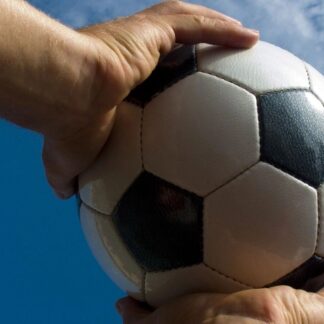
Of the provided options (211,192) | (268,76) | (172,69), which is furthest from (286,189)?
(172,69)

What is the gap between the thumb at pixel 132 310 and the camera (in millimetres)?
1427

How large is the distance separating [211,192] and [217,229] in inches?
2.9

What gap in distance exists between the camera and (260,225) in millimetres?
1244

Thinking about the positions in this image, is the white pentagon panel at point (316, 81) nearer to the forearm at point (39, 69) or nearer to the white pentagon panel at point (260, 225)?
the white pentagon panel at point (260, 225)

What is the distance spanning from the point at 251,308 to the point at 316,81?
0.53 m

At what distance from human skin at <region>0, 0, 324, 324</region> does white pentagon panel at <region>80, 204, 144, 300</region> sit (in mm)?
69

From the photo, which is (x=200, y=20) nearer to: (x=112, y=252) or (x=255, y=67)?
(x=255, y=67)

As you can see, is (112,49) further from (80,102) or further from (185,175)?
(185,175)

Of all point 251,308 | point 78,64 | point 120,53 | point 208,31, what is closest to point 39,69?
point 78,64

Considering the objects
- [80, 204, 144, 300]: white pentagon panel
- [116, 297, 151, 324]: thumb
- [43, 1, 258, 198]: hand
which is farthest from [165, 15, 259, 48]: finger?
[116, 297, 151, 324]: thumb

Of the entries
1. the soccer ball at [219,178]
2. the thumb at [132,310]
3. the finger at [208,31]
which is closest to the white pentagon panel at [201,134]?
the soccer ball at [219,178]

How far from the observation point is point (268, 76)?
4.45ft

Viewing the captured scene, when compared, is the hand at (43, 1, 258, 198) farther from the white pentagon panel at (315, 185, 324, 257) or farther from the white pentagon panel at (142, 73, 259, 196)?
the white pentagon panel at (315, 185, 324, 257)

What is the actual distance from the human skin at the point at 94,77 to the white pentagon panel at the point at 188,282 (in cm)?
3
